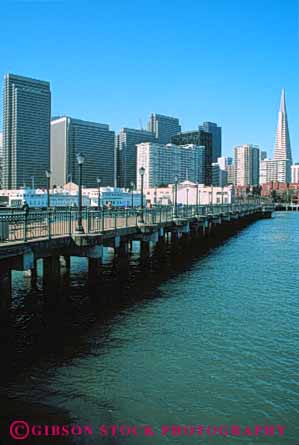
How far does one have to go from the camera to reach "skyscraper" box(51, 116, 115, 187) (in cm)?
16512

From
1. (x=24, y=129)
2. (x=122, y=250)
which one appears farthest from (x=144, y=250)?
(x=24, y=129)

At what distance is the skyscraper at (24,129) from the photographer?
152875mm

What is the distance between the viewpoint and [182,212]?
52406mm

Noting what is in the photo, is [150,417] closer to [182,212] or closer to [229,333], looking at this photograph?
[229,333]

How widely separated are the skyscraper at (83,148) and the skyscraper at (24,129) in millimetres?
9077

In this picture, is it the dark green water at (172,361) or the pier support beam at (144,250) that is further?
the pier support beam at (144,250)

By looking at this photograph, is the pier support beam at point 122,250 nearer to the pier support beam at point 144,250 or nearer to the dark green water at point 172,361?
the pier support beam at point 144,250

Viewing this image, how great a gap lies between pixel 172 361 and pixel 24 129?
148836 mm

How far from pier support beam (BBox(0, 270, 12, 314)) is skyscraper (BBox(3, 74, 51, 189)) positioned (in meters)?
136

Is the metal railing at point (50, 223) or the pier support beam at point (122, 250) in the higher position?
the metal railing at point (50, 223)

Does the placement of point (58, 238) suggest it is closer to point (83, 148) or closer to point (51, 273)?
point (51, 273)

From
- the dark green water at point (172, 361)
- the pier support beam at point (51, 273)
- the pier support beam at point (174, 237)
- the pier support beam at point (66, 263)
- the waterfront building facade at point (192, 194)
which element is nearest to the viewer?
the dark green water at point (172, 361)

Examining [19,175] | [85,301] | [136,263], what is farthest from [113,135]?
[85,301]

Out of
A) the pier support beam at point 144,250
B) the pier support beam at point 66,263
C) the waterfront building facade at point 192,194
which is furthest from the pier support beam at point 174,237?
the waterfront building facade at point 192,194
